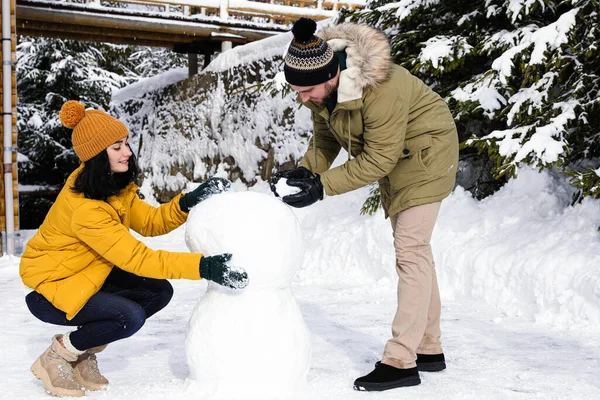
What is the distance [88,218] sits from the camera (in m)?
2.64

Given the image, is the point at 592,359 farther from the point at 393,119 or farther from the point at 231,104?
the point at 231,104

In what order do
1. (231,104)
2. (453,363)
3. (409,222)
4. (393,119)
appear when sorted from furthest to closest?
(231,104)
(453,363)
(409,222)
(393,119)

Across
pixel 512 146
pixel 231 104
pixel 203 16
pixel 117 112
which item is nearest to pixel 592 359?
pixel 512 146

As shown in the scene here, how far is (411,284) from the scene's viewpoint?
9.80 ft

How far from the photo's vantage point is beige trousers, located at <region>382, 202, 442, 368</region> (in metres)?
2.95

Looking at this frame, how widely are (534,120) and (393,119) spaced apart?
95.4 inches

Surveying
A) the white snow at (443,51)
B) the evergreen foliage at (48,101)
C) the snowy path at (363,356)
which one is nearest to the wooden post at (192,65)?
the evergreen foliage at (48,101)

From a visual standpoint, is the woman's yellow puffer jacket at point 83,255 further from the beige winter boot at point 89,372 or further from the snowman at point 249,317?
the beige winter boot at point 89,372

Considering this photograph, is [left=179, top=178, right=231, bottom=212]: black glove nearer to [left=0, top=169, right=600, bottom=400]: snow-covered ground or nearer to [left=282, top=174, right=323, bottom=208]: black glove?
[left=282, top=174, right=323, bottom=208]: black glove

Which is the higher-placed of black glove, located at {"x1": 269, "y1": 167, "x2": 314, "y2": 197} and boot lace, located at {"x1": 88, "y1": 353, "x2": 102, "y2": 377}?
black glove, located at {"x1": 269, "y1": 167, "x2": 314, "y2": 197}

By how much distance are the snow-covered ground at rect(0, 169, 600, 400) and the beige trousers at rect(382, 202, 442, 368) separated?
0.18m

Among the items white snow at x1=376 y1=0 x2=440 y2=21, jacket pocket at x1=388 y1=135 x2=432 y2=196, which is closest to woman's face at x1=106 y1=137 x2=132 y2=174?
jacket pocket at x1=388 y1=135 x2=432 y2=196

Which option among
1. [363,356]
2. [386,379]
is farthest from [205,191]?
[363,356]

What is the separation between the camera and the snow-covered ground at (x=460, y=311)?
119 inches
